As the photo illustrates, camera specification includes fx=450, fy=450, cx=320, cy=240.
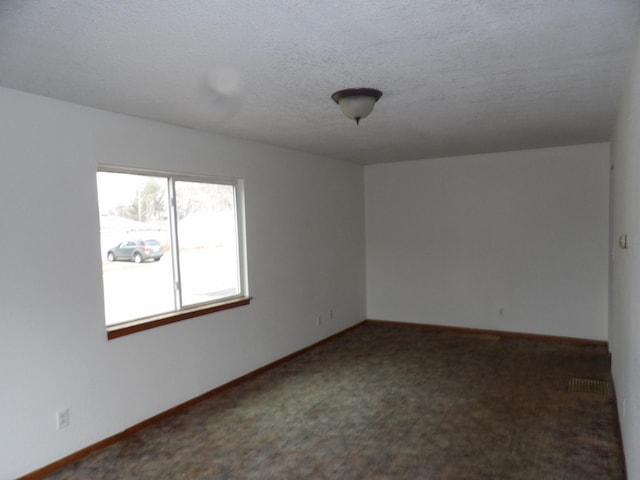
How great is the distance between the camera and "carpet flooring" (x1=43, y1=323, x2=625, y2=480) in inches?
109

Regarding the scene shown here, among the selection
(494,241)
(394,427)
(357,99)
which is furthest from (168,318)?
(494,241)

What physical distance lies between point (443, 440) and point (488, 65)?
2394mm

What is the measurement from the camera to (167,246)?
147 inches

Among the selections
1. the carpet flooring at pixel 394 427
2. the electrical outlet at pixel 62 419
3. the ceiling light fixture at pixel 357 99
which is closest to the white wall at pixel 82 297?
the electrical outlet at pixel 62 419

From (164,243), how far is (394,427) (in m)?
2.31

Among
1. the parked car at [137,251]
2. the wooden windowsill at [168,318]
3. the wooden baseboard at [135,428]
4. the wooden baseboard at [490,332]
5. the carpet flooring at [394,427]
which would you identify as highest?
the parked car at [137,251]

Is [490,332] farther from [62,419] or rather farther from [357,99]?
[62,419]

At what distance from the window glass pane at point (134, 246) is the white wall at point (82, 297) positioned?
0.17m

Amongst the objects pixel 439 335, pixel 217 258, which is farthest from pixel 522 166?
pixel 217 258

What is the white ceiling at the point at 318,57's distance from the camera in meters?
1.70

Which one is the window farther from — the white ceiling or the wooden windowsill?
the white ceiling

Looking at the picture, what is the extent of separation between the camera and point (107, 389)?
313cm

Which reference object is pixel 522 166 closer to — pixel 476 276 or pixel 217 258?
pixel 476 276

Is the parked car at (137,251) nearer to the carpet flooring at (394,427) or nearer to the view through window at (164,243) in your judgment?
the view through window at (164,243)
